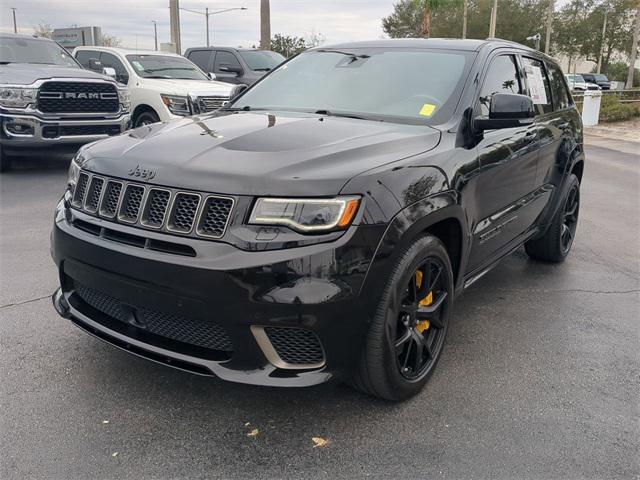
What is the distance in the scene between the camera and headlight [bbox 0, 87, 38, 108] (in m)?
7.88

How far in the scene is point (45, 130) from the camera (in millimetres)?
8180

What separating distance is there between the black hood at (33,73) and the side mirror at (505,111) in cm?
682

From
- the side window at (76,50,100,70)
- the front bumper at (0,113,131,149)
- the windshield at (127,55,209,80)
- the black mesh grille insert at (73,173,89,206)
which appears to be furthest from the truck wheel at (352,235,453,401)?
the side window at (76,50,100,70)

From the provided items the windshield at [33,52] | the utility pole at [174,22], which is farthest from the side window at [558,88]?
the utility pole at [174,22]

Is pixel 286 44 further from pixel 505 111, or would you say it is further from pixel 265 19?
pixel 505 111

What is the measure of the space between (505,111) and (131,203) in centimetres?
206

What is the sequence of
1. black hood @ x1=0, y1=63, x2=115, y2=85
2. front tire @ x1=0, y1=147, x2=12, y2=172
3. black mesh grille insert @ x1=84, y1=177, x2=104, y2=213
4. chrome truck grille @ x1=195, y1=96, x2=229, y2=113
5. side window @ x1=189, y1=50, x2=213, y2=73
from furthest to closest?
side window @ x1=189, y1=50, x2=213, y2=73, chrome truck grille @ x1=195, y1=96, x2=229, y2=113, front tire @ x1=0, y1=147, x2=12, y2=172, black hood @ x1=0, y1=63, x2=115, y2=85, black mesh grille insert @ x1=84, y1=177, x2=104, y2=213

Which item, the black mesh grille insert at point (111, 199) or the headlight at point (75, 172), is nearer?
the black mesh grille insert at point (111, 199)

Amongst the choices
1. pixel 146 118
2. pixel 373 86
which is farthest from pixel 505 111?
pixel 146 118

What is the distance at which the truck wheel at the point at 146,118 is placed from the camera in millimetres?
10227

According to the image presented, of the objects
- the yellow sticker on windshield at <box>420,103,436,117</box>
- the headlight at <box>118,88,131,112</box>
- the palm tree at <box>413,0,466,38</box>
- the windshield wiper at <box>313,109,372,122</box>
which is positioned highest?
the palm tree at <box>413,0,466,38</box>

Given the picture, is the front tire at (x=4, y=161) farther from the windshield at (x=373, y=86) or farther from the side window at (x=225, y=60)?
the side window at (x=225, y=60)

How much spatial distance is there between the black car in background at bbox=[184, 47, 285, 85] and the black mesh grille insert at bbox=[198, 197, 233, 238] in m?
11.0

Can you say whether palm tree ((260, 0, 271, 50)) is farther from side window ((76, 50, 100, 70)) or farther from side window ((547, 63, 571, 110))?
side window ((547, 63, 571, 110))
